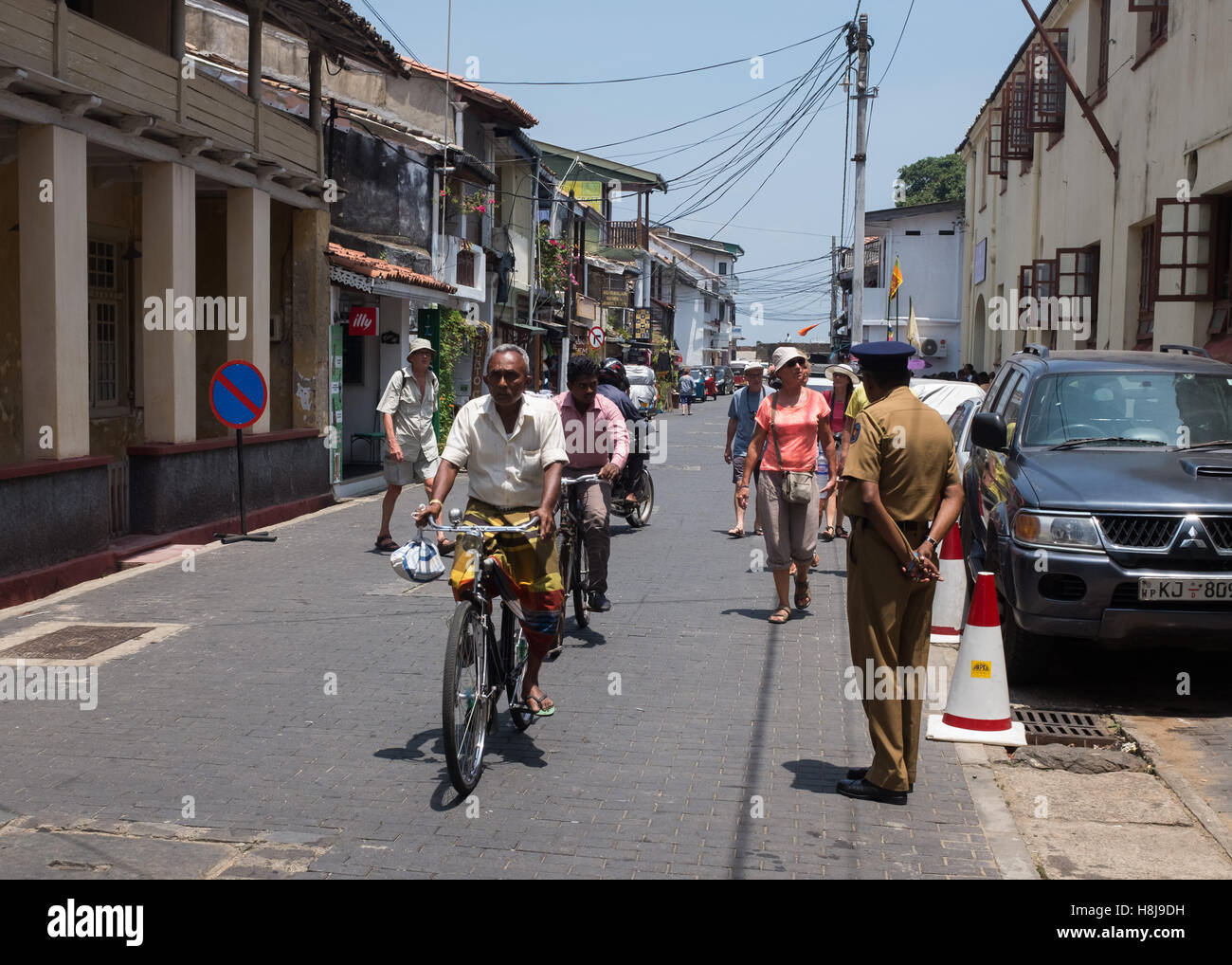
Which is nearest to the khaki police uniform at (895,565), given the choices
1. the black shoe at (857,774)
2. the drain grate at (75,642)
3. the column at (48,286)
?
the black shoe at (857,774)

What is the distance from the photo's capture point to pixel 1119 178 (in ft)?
59.1

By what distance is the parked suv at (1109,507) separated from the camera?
7.02 metres

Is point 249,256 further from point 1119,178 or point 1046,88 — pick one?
point 1046,88

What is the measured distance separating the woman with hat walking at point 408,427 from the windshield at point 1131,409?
6106mm

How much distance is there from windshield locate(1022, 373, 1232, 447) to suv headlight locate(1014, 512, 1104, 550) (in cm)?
102

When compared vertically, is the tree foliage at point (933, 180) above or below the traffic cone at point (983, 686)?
above

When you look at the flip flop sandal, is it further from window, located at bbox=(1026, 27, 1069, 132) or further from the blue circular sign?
window, located at bbox=(1026, 27, 1069, 132)

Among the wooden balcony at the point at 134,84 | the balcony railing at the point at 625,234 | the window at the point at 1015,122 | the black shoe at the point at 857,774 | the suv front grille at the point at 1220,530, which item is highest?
the balcony railing at the point at 625,234

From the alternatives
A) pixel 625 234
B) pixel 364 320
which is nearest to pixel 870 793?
pixel 364 320

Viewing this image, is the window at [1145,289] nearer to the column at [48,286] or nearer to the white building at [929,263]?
the column at [48,286]

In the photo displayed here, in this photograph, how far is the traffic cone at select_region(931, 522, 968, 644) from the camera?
909 centimetres

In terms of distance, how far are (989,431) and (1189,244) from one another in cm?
851
